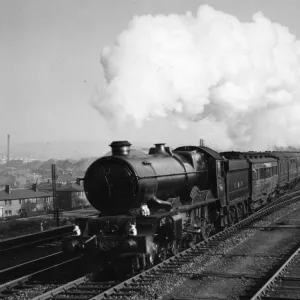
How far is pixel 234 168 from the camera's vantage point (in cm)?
1747

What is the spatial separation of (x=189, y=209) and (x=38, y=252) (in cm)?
703

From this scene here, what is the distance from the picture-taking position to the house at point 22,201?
63781 mm

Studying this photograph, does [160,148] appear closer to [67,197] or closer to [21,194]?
[67,197]

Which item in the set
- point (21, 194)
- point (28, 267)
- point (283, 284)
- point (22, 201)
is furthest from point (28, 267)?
point (21, 194)

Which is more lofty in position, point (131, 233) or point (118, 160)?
point (118, 160)

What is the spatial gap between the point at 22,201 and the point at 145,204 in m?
58.2

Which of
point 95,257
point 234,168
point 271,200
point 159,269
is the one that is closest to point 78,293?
point 95,257

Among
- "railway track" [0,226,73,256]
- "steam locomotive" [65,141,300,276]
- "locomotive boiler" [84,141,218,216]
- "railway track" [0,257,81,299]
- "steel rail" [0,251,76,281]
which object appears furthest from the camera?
"railway track" [0,226,73,256]

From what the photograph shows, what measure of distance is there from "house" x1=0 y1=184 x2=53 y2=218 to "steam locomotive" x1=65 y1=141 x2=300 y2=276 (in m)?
52.2

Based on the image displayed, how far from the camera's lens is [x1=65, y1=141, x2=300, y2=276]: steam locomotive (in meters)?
10.9

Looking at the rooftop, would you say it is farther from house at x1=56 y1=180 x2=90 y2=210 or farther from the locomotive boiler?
the locomotive boiler

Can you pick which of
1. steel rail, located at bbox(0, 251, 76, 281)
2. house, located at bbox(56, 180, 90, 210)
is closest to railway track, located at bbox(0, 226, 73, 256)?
steel rail, located at bbox(0, 251, 76, 281)

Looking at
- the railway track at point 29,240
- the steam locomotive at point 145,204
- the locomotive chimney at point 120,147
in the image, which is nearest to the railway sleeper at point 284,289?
the steam locomotive at point 145,204

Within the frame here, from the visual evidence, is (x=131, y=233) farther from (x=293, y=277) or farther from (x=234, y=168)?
(x=234, y=168)
